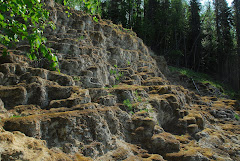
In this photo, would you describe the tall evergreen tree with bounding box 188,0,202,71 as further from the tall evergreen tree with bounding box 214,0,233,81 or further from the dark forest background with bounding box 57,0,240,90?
the tall evergreen tree with bounding box 214,0,233,81

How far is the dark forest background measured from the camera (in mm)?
37688

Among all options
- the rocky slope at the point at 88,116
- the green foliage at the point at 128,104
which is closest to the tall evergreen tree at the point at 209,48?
the rocky slope at the point at 88,116

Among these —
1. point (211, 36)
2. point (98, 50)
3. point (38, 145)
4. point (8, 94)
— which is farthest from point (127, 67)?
point (211, 36)

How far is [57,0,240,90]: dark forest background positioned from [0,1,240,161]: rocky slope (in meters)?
22.6

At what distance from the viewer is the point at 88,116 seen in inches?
333

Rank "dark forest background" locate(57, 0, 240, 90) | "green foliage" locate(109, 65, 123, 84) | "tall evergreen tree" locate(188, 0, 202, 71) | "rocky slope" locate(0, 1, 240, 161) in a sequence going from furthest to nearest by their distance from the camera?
"tall evergreen tree" locate(188, 0, 202, 71) < "dark forest background" locate(57, 0, 240, 90) < "green foliage" locate(109, 65, 123, 84) < "rocky slope" locate(0, 1, 240, 161)

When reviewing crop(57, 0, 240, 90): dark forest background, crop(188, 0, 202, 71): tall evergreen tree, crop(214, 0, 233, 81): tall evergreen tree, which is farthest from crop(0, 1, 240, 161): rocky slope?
crop(214, 0, 233, 81): tall evergreen tree

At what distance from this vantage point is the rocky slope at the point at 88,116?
7.17 m

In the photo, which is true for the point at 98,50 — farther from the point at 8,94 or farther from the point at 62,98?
the point at 8,94

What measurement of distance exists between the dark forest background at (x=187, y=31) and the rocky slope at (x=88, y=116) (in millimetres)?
22637

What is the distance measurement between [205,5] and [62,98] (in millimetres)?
49074

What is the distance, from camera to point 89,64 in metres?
13.7

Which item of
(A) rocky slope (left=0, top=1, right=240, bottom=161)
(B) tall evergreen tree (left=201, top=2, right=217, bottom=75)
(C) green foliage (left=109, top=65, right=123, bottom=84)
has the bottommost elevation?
(A) rocky slope (left=0, top=1, right=240, bottom=161)

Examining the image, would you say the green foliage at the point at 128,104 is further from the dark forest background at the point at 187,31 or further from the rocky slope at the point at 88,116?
the dark forest background at the point at 187,31
